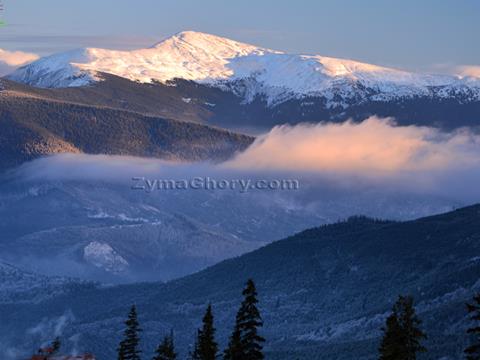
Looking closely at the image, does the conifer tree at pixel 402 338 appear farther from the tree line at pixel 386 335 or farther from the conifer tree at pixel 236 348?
the conifer tree at pixel 236 348

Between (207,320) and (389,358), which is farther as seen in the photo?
(207,320)

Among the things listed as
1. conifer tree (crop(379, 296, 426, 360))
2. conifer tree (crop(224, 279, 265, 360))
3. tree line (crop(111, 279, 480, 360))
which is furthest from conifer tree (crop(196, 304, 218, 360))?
conifer tree (crop(379, 296, 426, 360))

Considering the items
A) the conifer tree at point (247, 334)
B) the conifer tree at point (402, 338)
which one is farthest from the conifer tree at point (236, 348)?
the conifer tree at point (402, 338)

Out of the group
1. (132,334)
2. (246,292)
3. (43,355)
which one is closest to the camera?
(43,355)

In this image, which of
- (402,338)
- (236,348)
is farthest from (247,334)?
(402,338)

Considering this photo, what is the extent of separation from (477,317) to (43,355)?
31398mm

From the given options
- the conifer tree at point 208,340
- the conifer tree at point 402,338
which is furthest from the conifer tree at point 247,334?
the conifer tree at point 402,338

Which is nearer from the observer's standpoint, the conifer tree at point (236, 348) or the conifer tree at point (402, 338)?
the conifer tree at point (402, 338)

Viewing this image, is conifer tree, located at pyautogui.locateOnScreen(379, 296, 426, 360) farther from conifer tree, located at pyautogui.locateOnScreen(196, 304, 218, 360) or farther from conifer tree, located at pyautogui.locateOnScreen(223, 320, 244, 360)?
conifer tree, located at pyautogui.locateOnScreen(196, 304, 218, 360)

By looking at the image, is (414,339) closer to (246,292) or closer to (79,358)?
(246,292)

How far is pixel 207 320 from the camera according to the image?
131 m

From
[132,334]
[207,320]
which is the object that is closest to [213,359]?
[207,320]

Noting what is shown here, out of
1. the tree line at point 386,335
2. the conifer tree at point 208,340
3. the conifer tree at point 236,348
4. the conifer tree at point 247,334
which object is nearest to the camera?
the tree line at point 386,335

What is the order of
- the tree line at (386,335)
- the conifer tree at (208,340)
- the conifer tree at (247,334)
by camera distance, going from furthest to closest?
1. the conifer tree at (208,340)
2. the conifer tree at (247,334)
3. the tree line at (386,335)
